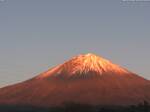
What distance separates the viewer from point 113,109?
643 ft

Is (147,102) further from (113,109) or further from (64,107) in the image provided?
(64,107)

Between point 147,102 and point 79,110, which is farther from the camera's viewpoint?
point 147,102

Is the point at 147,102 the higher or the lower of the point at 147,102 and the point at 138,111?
the higher

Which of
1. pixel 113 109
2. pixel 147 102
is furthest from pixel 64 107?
pixel 147 102

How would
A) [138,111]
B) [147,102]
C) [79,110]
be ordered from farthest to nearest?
[147,102]
[79,110]
[138,111]

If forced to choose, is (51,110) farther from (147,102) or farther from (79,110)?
(147,102)

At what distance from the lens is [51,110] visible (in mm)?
199500

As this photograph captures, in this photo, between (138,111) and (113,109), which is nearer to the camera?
(138,111)

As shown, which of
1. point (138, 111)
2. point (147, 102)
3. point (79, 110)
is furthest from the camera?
point (147, 102)

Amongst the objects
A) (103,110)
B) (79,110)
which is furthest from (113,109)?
(79,110)

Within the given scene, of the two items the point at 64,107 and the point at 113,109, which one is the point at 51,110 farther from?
the point at 113,109

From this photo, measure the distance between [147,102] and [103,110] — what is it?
69.3ft

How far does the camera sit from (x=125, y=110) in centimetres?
19025

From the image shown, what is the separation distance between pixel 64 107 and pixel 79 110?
11753 mm
